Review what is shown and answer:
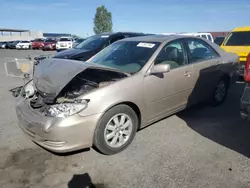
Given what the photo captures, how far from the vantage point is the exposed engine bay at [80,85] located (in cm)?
317

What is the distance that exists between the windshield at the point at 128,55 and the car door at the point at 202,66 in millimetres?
898

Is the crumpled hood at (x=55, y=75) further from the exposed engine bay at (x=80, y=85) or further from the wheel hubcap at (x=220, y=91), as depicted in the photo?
the wheel hubcap at (x=220, y=91)

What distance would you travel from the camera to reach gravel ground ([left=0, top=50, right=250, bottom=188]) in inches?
104

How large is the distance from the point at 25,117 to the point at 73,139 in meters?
0.79

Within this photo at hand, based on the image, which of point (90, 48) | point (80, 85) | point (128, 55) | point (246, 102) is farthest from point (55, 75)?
point (90, 48)

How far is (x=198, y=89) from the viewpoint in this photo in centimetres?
442

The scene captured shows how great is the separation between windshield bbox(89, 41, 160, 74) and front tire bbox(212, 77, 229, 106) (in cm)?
192

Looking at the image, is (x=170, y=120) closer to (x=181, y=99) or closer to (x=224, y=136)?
(x=181, y=99)

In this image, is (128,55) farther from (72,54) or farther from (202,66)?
(72,54)

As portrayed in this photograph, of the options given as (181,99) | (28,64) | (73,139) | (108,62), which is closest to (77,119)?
(73,139)

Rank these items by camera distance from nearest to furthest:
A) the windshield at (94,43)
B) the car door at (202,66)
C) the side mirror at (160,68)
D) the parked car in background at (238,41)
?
1. the side mirror at (160,68)
2. the car door at (202,66)
3. the parked car in background at (238,41)
4. the windshield at (94,43)

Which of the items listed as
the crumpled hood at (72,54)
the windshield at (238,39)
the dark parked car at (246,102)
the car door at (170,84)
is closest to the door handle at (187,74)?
the car door at (170,84)

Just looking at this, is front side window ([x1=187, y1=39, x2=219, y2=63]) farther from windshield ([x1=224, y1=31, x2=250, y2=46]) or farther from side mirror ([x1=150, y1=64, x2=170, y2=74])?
windshield ([x1=224, y1=31, x2=250, y2=46])

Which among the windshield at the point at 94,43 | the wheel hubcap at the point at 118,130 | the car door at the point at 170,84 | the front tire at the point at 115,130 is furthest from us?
the windshield at the point at 94,43
